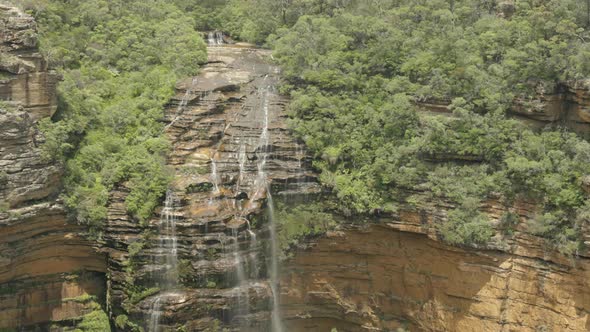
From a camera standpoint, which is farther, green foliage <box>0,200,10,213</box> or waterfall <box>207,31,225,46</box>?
waterfall <box>207,31,225,46</box>

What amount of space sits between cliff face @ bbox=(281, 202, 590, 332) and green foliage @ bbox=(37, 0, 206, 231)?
6412 millimetres

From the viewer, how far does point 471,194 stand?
756 inches

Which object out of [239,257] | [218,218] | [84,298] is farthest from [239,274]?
[84,298]

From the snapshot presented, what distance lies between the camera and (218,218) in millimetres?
19312

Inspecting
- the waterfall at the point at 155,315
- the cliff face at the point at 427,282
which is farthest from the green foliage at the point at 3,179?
the cliff face at the point at 427,282

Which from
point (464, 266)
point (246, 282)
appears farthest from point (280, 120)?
point (464, 266)

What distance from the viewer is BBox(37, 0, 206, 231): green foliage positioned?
19.8 meters

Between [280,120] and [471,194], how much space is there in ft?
25.8

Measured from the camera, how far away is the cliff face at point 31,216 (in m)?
17.8

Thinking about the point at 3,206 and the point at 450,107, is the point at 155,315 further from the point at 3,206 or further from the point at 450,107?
the point at 450,107

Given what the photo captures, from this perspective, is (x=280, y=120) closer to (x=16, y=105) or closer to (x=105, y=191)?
(x=105, y=191)

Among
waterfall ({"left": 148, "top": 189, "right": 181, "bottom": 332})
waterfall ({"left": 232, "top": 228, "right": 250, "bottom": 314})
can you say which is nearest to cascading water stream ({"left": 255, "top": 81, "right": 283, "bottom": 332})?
waterfall ({"left": 232, "top": 228, "right": 250, "bottom": 314})

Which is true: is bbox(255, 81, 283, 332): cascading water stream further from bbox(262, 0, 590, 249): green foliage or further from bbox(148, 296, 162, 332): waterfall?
bbox(148, 296, 162, 332): waterfall

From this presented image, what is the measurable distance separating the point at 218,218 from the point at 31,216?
5.71 metres
